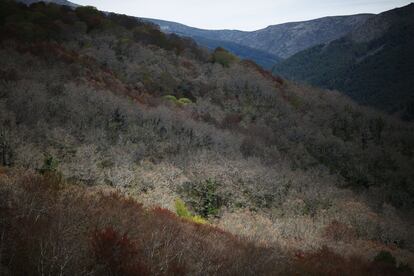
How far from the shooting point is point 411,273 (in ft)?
35.3

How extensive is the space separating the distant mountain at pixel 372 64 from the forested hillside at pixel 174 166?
77.0 metres

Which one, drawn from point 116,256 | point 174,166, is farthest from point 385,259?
point 174,166

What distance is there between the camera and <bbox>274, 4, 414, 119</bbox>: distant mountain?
11844 cm

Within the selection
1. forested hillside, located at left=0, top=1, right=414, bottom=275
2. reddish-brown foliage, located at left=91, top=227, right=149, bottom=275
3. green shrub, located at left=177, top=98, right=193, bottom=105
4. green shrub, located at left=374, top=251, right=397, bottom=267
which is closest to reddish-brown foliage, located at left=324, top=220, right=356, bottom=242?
forested hillside, located at left=0, top=1, right=414, bottom=275

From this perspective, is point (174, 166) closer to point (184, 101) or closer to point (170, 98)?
point (170, 98)

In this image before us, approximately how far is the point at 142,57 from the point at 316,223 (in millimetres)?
31711

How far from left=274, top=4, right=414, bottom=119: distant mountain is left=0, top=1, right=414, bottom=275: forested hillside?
76962 millimetres

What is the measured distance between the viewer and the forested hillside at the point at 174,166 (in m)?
6.39

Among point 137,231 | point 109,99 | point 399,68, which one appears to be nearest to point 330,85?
point 399,68

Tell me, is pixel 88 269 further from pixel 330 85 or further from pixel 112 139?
pixel 330 85

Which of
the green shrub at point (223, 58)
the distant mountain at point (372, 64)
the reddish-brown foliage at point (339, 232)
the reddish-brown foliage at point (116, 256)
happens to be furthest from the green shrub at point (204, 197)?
the distant mountain at point (372, 64)

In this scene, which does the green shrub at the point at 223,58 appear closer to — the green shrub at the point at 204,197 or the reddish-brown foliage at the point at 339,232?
the green shrub at the point at 204,197

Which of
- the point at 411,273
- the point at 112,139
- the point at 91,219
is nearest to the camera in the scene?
the point at 91,219

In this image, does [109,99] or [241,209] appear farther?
[109,99]
